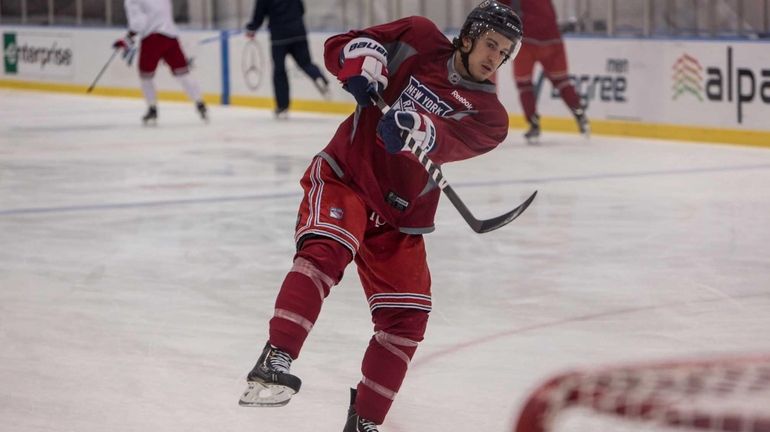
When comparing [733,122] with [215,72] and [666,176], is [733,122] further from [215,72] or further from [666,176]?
[215,72]

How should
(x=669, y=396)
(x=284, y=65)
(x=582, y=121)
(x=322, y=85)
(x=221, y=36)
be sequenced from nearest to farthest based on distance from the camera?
(x=669, y=396) → (x=582, y=121) → (x=284, y=65) → (x=322, y=85) → (x=221, y=36)

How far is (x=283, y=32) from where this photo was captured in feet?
42.5

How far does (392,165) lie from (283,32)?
32.3 ft

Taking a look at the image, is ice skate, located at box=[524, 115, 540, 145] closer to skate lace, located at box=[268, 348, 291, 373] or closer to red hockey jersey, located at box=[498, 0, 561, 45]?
red hockey jersey, located at box=[498, 0, 561, 45]

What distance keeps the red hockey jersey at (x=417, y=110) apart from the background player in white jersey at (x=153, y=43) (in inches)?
370

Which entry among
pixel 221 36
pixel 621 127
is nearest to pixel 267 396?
pixel 621 127

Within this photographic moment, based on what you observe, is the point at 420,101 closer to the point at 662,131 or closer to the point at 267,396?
the point at 267,396

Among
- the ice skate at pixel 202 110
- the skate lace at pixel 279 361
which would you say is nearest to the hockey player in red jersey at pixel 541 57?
the ice skate at pixel 202 110

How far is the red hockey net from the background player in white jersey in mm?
11160

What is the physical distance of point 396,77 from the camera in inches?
135

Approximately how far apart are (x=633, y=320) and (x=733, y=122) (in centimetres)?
588

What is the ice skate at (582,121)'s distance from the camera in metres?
10.8

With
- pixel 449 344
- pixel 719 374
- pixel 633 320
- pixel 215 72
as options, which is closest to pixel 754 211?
pixel 633 320

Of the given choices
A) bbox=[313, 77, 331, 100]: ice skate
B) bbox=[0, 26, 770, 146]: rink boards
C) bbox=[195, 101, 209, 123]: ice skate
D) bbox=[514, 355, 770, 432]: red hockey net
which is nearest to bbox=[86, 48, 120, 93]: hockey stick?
bbox=[0, 26, 770, 146]: rink boards
